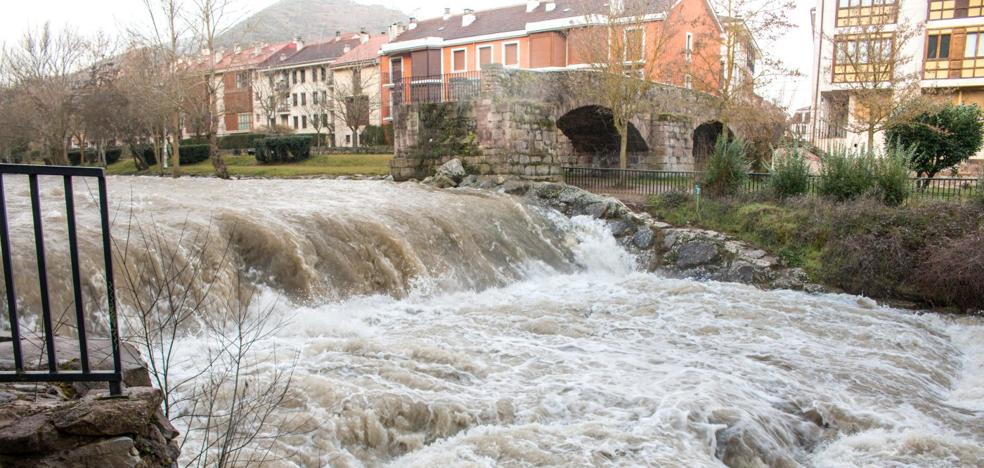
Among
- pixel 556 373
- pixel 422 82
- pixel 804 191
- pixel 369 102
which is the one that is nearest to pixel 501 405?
pixel 556 373

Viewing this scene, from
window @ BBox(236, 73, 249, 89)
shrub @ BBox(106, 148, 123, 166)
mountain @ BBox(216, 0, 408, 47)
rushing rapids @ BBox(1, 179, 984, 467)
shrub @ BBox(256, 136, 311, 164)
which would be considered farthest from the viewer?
mountain @ BBox(216, 0, 408, 47)

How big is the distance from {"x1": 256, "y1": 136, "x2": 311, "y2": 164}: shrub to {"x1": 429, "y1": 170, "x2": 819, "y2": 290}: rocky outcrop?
55.2ft

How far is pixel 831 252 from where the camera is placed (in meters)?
12.0

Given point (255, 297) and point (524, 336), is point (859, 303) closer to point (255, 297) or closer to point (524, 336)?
point (524, 336)

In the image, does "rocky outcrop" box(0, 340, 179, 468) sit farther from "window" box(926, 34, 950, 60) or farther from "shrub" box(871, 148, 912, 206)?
"window" box(926, 34, 950, 60)

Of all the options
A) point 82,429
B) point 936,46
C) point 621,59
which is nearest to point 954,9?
point 936,46

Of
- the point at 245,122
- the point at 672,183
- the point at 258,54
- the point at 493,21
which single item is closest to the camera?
the point at 672,183

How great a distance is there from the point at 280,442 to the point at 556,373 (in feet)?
9.17

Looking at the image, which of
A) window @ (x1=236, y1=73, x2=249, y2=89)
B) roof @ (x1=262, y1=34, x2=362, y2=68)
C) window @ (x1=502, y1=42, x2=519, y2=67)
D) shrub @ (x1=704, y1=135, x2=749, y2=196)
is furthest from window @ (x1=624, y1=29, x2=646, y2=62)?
window @ (x1=236, y1=73, x2=249, y2=89)

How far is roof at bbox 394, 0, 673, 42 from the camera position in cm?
3709

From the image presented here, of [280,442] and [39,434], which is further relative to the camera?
[280,442]

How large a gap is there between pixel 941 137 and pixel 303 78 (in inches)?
1828

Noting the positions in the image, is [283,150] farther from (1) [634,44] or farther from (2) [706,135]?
(2) [706,135]

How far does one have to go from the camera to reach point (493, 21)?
4056 centimetres
